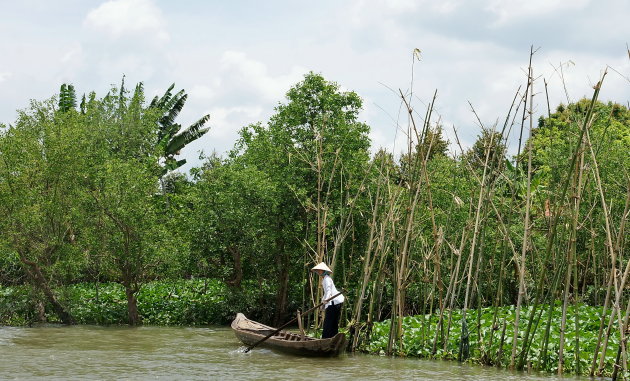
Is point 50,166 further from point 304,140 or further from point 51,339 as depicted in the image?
point 304,140

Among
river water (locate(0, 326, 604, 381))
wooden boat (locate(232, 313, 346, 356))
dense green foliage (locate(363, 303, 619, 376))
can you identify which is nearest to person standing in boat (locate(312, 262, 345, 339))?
wooden boat (locate(232, 313, 346, 356))

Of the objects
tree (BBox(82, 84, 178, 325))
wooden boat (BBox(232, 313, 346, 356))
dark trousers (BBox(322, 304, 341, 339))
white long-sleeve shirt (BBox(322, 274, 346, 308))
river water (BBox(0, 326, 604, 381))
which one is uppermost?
tree (BBox(82, 84, 178, 325))

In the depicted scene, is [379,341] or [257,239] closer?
[379,341]

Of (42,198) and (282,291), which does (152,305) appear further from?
(42,198)

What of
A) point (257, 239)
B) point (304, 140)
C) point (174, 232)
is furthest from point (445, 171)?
point (174, 232)

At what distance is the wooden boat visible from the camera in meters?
13.5

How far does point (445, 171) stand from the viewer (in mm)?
24734

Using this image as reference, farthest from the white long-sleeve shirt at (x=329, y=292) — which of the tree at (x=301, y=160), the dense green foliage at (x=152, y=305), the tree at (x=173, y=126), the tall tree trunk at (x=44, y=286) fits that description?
the tree at (x=173, y=126)

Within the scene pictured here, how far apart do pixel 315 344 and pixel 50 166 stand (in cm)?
1048

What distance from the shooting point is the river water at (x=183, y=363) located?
39.8ft

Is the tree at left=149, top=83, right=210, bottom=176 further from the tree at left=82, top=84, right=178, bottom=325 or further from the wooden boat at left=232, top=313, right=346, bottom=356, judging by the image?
the wooden boat at left=232, top=313, right=346, bottom=356

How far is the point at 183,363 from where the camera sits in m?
14.1

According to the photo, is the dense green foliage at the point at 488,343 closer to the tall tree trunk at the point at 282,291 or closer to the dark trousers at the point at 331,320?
the dark trousers at the point at 331,320

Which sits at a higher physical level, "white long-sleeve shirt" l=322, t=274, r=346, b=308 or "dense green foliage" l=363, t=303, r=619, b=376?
"white long-sleeve shirt" l=322, t=274, r=346, b=308
